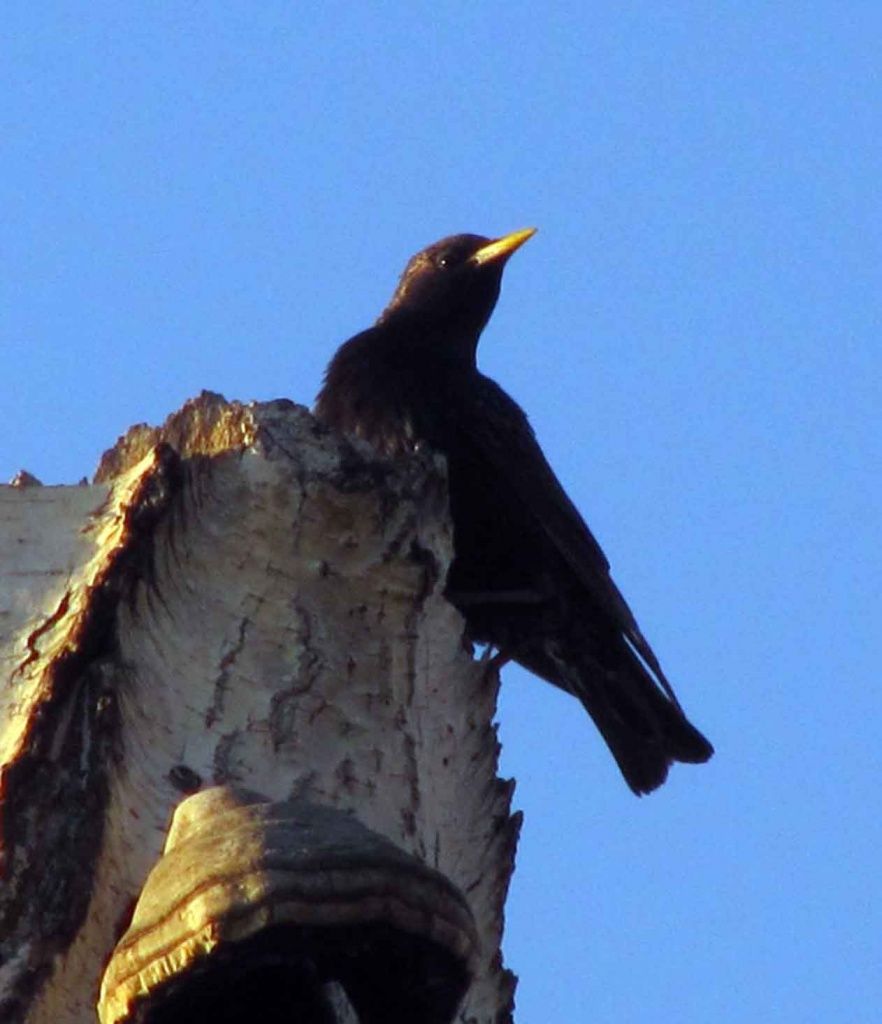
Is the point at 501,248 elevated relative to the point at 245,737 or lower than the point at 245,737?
elevated

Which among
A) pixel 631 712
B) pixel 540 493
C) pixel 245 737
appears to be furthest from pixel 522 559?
pixel 245 737

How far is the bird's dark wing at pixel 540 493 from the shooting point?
6047 millimetres

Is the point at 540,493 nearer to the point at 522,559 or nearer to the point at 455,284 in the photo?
the point at 522,559

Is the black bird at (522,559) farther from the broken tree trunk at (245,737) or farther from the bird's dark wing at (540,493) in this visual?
the broken tree trunk at (245,737)

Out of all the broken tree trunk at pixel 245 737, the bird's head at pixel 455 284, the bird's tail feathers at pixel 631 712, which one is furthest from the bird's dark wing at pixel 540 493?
the broken tree trunk at pixel 245 737

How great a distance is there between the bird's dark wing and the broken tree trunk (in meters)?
2.44

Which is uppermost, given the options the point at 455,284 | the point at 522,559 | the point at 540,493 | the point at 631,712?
the point at 455,284

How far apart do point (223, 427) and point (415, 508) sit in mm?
272

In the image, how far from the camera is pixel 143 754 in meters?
3.03

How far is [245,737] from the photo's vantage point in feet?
10.3

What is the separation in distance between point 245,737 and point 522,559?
9.78 ft

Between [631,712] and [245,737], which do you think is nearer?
[245,737]

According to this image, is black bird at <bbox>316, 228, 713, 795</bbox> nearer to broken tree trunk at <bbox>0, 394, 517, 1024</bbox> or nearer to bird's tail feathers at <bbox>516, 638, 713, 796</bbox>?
bird's tail feathers at <bbox>516, 638, 713, 796</bbox>

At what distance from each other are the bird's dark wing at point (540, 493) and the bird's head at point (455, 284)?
2.60 ft
